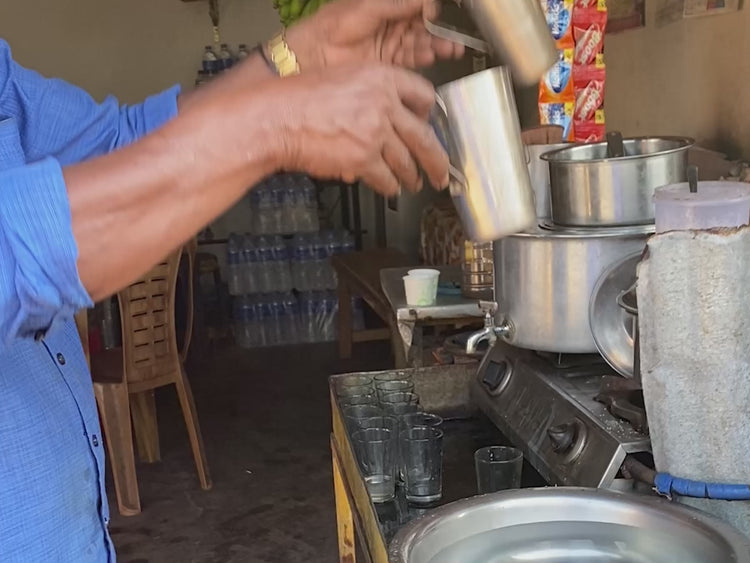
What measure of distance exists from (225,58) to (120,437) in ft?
10.8

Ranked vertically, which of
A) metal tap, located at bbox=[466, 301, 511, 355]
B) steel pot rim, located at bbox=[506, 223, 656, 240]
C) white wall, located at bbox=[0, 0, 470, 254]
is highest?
white wall, located at bbox=[0, 0, 470, 254]

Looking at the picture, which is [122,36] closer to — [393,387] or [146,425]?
[146,425]

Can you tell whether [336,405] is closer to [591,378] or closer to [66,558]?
[591,378]

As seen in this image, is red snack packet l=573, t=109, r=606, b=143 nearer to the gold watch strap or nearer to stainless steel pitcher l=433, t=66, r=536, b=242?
the gold watch strap

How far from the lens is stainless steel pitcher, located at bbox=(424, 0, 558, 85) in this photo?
0.96m

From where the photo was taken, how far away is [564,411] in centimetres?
124

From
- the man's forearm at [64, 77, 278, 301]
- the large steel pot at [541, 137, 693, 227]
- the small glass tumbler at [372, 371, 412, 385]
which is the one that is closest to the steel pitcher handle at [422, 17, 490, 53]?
the man's forearm at [64, 77, 278, 301]

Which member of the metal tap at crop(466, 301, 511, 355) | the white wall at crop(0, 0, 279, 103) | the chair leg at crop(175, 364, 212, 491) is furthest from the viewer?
the white wall at crop(0, 0, 279, 103)

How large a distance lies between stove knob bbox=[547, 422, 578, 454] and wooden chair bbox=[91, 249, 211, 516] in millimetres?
2269

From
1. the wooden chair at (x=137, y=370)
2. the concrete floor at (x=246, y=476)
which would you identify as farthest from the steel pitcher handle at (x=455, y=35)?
the wooden chair at (x=137, y=370)

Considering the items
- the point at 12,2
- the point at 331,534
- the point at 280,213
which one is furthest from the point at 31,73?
the point at 12,2

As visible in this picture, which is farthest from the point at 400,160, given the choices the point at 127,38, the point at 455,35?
the point at 127,38

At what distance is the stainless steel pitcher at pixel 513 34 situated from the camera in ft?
3.17

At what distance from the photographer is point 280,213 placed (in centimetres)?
570
